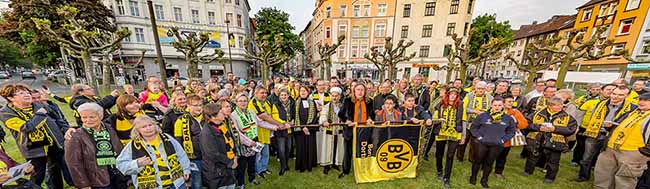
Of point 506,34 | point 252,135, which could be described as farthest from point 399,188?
point 506,34

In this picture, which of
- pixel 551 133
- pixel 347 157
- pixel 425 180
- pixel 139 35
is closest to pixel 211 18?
pixel 139 35

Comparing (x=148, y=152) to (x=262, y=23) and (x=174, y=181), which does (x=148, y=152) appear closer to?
(x=174, y=181)

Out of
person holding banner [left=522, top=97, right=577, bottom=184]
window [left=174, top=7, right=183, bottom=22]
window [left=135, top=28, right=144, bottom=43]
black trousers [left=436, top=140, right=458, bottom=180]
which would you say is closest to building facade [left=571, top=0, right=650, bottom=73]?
person holding banner [left=522, top=97, right=577, bottom=184]

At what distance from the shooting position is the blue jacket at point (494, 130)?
3.55m

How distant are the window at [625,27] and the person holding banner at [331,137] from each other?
3716cm

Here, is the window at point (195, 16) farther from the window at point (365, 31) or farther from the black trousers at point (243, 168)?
the black trousers at point (243, 168)

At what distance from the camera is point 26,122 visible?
9.09 ft

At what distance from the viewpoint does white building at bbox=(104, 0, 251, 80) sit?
23.2 meters

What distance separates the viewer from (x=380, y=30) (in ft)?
95.3

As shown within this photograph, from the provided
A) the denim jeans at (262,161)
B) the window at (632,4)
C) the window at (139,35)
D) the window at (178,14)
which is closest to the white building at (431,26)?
the window at (632,4)

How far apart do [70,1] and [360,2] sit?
95.2ft

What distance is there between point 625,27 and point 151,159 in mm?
40538

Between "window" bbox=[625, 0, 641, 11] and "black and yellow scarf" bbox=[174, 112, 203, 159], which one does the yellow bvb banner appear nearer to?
"black and yellow scarf" bbox=[174, 112, 203, 159]

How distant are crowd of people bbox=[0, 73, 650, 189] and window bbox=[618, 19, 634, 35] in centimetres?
3190
